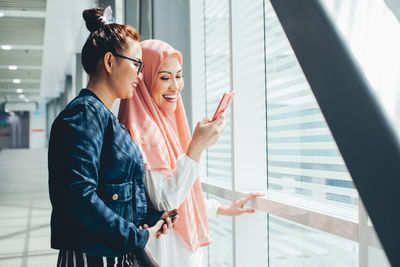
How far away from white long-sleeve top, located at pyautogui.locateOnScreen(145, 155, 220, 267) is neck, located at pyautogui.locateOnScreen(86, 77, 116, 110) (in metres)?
0.32

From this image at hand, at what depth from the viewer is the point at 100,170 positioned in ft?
4.14

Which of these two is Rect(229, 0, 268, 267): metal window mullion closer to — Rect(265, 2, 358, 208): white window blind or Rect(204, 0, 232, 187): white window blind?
Rect(265, 2, 358, 208): white window blind

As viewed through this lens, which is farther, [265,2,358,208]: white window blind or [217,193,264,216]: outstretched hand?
[217,193,264,216]: outstretched hand

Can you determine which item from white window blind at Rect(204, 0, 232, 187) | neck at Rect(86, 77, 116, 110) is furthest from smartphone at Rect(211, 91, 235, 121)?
white window blind at Rect(204, 0, 232, 187)

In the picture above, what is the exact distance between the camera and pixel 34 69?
1508cm

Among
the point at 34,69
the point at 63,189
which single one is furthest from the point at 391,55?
the point at 34,69

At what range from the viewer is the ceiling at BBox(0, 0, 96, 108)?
24.2ft

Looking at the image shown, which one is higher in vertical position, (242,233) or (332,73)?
(332,73)

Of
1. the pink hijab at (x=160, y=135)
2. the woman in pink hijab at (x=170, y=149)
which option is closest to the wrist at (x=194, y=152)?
the woman in pink hijab at (x=170, y=149)

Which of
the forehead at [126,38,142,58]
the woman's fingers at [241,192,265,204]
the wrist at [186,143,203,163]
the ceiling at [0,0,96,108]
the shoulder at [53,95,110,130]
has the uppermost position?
the ceiling at [0,0,96,108]

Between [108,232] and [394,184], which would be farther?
[108,232]

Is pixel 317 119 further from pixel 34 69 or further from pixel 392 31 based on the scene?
pixel 34 69

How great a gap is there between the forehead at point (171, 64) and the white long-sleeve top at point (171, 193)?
42 cm

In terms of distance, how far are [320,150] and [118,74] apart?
2.60ft
